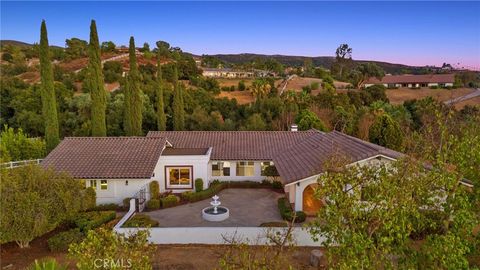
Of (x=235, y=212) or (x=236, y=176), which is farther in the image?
(x=236, y=176)

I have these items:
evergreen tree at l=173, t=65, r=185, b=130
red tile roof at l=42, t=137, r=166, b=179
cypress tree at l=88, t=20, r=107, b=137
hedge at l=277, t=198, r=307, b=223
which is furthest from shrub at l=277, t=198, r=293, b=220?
evergreen tree at l=173, t=65, r=185, b=130

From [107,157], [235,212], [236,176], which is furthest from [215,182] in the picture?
[107,157]

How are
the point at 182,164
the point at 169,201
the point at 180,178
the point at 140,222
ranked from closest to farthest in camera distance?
the point at 140,222, the point at 169,201, the point at 182,164, the point at 180,178

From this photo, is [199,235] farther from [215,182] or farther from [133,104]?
[133,104]

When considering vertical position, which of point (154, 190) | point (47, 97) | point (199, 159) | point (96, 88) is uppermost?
point (96, 88)

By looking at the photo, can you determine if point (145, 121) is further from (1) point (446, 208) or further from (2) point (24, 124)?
(1) point (446, 208)

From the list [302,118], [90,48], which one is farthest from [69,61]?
[302,118]
